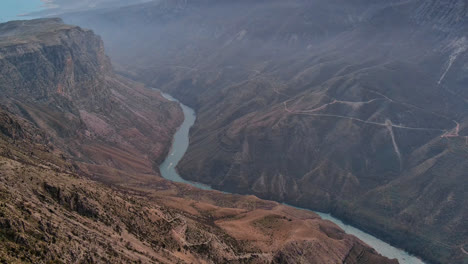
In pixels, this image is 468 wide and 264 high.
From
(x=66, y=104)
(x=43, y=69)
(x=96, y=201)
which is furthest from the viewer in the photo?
(x=66, y=104)

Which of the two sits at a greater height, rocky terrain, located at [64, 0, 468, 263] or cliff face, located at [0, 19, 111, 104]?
cliff face, located at [0, 19, 111, 104]

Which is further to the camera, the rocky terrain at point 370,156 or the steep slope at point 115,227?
the rocky terrain at point 370,156

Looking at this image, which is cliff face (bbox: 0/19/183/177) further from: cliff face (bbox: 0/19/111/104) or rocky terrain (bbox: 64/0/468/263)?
rocky terrain (bbox: 64/0/468/263)

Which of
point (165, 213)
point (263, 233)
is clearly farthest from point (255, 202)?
point (165, 213)

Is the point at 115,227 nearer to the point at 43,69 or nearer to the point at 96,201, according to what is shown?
the point at 96,201

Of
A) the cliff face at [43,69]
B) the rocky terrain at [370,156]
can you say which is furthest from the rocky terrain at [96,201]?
the rocky terrain at [370,156]

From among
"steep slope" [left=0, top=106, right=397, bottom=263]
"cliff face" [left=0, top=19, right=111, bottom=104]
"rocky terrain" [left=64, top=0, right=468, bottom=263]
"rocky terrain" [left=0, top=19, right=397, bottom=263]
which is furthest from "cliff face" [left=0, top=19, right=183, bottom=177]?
"rocky terrain" [left=64, top=0, right=468, bottom=263]

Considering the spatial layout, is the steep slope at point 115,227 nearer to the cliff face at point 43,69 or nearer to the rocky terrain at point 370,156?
the rocky terrain at point 370,156

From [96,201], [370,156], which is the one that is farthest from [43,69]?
[370,156]
